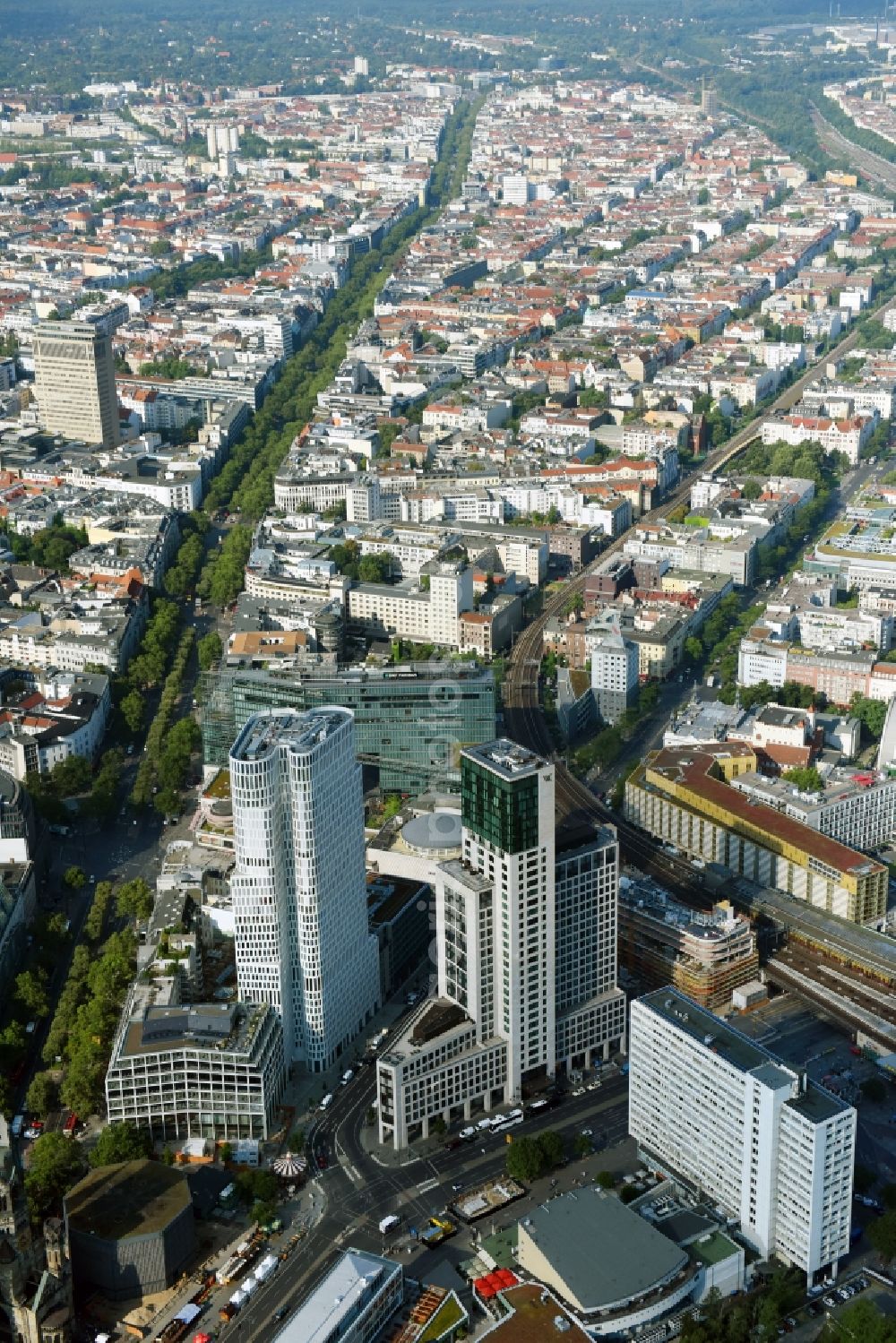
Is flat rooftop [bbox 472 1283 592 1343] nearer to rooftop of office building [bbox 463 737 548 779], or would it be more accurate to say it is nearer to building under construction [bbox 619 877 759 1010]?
rooftop of office building [bbox 463 737 548 779]

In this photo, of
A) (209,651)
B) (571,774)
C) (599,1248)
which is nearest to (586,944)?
(599,1248)

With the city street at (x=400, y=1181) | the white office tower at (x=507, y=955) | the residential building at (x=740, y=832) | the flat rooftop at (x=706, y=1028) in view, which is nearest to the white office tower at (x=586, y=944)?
the white office tower at (x=507, y=955)

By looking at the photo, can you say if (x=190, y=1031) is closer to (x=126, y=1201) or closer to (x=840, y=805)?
(x=126, y=1201)

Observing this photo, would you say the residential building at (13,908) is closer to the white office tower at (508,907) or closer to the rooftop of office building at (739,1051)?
the white office tower at (508,907)

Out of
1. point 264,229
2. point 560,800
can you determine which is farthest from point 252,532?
point 264,229

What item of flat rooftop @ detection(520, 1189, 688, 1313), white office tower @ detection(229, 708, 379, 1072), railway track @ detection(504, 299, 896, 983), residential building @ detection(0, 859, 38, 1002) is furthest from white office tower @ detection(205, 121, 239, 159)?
flat rooftop @ detection(520, 1189, 688, 1313)

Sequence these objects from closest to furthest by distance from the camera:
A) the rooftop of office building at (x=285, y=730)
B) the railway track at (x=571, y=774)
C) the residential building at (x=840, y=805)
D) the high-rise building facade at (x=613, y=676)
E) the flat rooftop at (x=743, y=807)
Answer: the rooftop of office building at (x=285, y=730)
the flat rooftop at (x=743, y=807)
the railway track at (x=571, y=774)
the residential building at (x=840, y=805)
the high-rise building facade at (x=613, y=676)

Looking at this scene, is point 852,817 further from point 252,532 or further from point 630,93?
point 630,93
